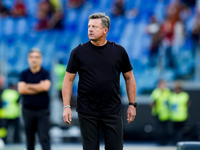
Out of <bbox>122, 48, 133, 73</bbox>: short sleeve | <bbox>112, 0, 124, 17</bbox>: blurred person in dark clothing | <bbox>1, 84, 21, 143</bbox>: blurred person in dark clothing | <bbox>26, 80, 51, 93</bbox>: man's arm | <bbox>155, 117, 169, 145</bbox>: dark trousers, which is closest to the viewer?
<bbox>122, 48, 133, 73</bbox>: short sleeve

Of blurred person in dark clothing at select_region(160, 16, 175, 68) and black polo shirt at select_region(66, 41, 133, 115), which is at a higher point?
blurred person in dark clothing at select_region(160, 16, 175, 68)

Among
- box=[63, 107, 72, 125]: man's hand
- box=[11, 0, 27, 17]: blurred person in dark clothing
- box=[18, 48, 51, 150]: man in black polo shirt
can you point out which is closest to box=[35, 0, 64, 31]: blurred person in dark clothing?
box=[11, 0, 27, 17]: blurred person in dark clothing

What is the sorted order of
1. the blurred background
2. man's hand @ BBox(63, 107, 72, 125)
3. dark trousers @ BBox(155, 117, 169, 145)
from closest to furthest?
man's hand @ BBox(63, 107, 72, 125)
dark trousers @ BBox(155, 117, 169, 145)
the blurred background

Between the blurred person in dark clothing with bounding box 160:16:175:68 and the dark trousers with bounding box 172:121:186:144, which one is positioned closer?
the dark trousers with bounding box 172:121:186:144

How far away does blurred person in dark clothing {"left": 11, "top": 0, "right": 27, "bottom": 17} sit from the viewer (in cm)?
1914

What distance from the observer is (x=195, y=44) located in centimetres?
1688

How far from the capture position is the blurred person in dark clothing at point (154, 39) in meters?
16.9

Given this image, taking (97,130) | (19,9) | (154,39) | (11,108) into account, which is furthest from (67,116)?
(19,9)

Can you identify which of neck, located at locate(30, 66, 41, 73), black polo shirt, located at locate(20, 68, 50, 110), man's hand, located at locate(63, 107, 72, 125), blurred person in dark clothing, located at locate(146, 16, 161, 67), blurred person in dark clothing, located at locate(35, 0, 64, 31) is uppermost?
blurred person in dark clothing, located at locate(35, 0, 64, 31)

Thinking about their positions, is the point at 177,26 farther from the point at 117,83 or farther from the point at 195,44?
the point at 117,83

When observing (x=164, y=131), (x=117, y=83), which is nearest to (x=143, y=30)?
(x=164, y=131)

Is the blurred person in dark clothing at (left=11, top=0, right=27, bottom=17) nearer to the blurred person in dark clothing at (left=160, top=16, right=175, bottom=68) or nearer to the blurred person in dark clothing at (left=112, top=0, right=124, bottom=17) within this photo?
the blurred person in dark clothing at (left=112, top=0, right=124, bottom=17)

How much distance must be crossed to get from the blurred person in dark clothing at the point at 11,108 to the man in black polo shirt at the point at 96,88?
10.4 meters

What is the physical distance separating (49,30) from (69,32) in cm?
71
